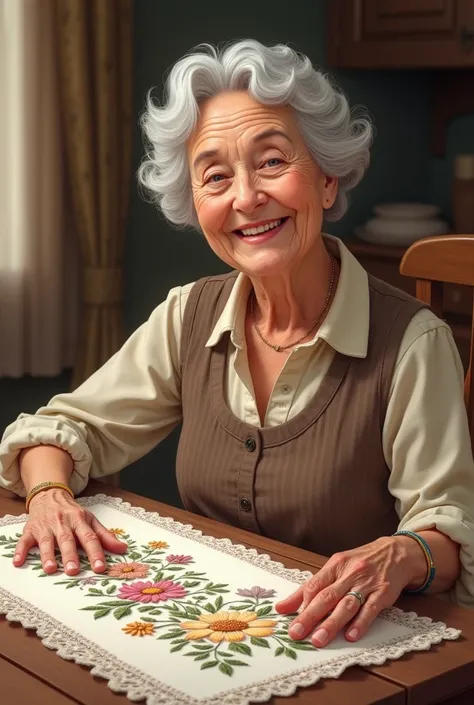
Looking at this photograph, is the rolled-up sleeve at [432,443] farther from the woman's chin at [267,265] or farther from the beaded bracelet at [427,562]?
the woman's chin at [267,265]

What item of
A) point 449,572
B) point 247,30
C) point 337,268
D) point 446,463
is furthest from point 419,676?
point 247,30

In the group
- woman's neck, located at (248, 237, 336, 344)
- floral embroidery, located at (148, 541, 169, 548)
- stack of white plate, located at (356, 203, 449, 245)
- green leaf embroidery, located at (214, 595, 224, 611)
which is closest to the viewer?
green leaf embroidery, located at (214, 595, 224, 611)

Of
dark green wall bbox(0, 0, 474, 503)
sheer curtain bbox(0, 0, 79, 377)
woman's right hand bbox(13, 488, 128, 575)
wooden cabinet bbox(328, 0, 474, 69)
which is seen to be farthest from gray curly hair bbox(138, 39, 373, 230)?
wooden cabinet bbox(328, 0, 474, 69)

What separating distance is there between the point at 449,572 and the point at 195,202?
0.69 m

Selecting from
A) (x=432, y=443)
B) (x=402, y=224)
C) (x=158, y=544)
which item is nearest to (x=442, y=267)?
(x=432, y=443)

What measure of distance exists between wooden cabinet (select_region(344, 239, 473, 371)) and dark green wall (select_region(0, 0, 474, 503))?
324 mm

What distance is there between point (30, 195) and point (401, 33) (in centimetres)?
139

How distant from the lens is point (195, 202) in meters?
1.74

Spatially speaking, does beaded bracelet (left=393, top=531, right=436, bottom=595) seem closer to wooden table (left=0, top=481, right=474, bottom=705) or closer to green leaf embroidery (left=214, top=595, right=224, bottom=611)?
wooden table (left=0, top=481, right=474, bottom=705)

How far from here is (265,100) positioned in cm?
162

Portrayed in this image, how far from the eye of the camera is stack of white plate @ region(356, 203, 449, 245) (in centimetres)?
373

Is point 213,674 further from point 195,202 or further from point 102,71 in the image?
point 102,71

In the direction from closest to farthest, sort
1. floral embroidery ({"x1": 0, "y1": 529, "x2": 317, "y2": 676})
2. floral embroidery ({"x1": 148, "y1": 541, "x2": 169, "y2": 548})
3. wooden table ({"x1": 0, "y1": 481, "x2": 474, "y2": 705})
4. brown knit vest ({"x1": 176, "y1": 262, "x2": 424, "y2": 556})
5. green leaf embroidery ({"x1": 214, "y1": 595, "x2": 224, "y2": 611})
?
1. wooden table ({"x1": 0, "y1": 481, "x2": 474, "y2": 705})
2. floral embroidery ({"x1": 0, "y1": 529, "x2": 317, "y2": 676})
3. green leaf embroidery ({"x1": 214, "y1": 595, "x2": 224, "y2": 611})
4. floral embroidery ({"x1": 148, "y1": 541, "x2": 169, "y2": 548})
5. brown knit vest ({"x1": 176, "y1": 262, "x2": 424, "y2": 556})

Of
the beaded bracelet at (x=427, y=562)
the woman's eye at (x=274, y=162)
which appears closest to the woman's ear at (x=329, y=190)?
the woman's eye at (x=274, y=162)
